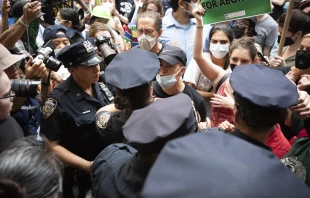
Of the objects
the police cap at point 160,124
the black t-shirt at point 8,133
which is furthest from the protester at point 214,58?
the police cap at point 160,124

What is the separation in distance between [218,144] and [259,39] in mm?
3551

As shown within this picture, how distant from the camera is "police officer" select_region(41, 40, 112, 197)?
2455 millimetres

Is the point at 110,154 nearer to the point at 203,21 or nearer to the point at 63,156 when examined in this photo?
the point at 63,156

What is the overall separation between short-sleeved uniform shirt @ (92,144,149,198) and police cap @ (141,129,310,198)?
0.50m

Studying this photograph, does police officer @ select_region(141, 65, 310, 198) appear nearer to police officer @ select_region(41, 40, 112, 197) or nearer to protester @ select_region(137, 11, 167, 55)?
police officer @ select_region(41, 40, 112, 197)

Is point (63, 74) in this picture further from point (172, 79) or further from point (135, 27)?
point (135, 27)

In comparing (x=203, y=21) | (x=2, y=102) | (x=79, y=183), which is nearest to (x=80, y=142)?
(x=79, y=183)

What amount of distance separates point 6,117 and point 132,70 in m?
0.81

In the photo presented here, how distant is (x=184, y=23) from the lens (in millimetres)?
4250

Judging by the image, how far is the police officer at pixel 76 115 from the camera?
2455 millimetres

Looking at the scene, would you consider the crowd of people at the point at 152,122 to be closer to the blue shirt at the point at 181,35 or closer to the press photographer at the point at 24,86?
the press photographer at the point at 24,86

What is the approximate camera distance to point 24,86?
2213 mm

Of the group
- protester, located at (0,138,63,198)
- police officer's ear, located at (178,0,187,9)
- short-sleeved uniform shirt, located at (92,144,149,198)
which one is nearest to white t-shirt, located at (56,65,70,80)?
police officer's ear, located at (178,0,187,9)

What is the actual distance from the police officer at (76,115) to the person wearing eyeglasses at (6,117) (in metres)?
0.29
